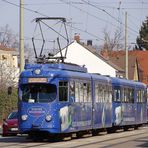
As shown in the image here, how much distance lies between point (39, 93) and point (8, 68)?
1528 inches

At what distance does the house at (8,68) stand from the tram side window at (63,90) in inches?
1154

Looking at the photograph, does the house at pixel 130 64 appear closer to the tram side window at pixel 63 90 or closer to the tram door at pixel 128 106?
the tram door at pixel 128 106

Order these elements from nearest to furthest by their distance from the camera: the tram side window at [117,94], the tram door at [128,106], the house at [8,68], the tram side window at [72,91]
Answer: the tram side window at [72,91], the tram side window at [117,94], the tram door at [128,106], the house at [8,68]

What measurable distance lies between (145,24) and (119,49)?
952 inches

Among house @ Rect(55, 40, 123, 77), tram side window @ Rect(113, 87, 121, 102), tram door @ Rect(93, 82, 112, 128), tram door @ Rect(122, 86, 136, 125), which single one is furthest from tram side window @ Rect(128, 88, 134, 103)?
house @ Rect(55, 40, 123, 77)

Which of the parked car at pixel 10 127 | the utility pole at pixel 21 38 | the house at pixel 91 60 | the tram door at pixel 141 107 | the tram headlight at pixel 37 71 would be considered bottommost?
the parked car at pixel 10 127

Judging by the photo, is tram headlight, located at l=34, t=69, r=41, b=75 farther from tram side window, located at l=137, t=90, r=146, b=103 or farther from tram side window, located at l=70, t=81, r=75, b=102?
tram side window, located at l=137, t=90, r=146, b=103

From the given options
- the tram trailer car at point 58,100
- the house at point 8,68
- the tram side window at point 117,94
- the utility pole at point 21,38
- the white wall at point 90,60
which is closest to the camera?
the tram trailer car at point 58,100

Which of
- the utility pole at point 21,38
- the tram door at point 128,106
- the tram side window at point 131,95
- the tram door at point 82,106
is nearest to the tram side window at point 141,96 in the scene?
the tram door at point 128,106

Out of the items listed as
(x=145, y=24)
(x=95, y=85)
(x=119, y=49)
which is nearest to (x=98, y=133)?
(x=95, y=85)

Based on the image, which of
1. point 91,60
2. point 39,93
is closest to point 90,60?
point 91,60

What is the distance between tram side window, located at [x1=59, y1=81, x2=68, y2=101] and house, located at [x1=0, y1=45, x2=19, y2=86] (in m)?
29.3

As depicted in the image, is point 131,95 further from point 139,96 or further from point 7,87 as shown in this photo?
point 7,87

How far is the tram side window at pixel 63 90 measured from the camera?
1091 inches
